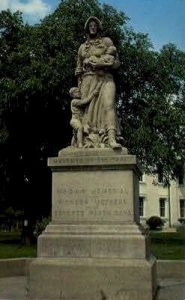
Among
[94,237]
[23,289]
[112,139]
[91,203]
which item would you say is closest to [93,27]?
[112,139]

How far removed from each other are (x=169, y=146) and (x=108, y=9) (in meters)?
8.58

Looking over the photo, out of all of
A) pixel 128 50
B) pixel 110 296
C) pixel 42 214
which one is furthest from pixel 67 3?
pixel 110 296

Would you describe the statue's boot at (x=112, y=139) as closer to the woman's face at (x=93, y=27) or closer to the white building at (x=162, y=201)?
the woman's face at (x=93, y=27)

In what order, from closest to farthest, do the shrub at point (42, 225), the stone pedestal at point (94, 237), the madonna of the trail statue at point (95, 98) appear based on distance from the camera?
the stone pedestal at point (94, 237), the madonna of the trail statue at point (95, 98), the shrub at point (42, 225)

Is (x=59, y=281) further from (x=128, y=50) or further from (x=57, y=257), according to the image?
(x=128, y=50)

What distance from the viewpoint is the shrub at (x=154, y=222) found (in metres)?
69.6

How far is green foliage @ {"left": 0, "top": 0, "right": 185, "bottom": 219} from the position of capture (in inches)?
1145

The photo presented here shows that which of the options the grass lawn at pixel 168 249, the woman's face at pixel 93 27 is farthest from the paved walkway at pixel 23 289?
the grass lawn at pixel 168 249

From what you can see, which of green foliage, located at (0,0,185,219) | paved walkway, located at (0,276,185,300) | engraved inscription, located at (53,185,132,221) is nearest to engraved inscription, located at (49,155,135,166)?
engraved inscription, located at (53,185,132,221)

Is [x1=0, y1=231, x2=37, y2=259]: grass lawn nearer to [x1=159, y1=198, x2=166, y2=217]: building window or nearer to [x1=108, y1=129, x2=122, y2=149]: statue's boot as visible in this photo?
[x1=108, y1=129, x2=122, y2=149]: statue's boot

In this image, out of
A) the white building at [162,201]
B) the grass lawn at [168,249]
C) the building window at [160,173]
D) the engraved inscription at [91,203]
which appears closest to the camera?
the engraved inscription at [91,203]

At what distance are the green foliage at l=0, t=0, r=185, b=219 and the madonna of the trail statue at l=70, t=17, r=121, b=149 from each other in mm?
16171

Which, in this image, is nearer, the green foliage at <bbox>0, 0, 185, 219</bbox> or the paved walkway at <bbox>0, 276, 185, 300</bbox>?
the paved walkway at <bbox>0, 276, 185, 300</bbox>

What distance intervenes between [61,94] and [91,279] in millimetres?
19936
